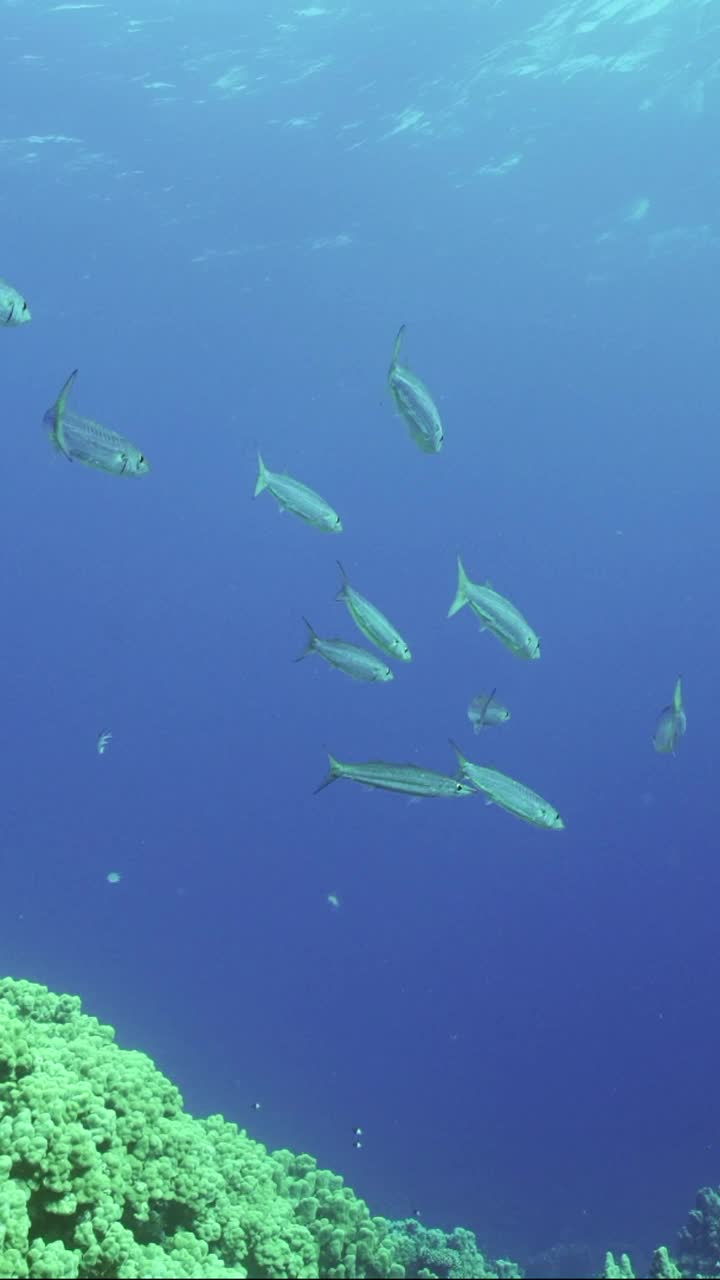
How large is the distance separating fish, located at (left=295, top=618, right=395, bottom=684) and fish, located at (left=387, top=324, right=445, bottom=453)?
148 cm

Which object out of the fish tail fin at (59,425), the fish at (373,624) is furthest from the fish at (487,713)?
the fish tail fin at (59,425)

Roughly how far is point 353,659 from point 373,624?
615 mm

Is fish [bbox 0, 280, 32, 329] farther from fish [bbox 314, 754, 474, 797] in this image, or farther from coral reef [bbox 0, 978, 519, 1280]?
coral reef [bbox 0, 978, 519, 1280]

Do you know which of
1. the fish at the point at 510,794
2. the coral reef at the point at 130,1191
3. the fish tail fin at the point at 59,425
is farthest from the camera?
the fish at the point at 510,794

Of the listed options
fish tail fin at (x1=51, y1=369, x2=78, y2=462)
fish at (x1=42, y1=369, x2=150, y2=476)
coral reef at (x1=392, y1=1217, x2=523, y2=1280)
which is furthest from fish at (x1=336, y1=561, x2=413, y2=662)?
coral reef at (x1=392, y1=1217, x2=523, y2=1280)

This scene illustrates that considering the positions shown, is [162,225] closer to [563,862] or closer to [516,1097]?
[516,1097]

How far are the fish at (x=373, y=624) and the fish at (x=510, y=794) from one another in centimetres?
101

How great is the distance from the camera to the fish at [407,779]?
4762 millimetres

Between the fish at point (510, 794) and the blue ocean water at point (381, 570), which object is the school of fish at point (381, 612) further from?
the blue ocean water at point (381, 570)

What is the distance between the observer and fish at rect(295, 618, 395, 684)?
6.33 meters

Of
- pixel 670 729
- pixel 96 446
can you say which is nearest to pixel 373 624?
pixel 96 446

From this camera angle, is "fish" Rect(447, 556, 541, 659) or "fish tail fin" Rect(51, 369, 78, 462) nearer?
"fish tail fin" Rect(51, 369, 78, 462)

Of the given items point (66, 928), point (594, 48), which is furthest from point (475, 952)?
point (594, 48)

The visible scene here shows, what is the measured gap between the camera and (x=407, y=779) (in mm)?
4820
